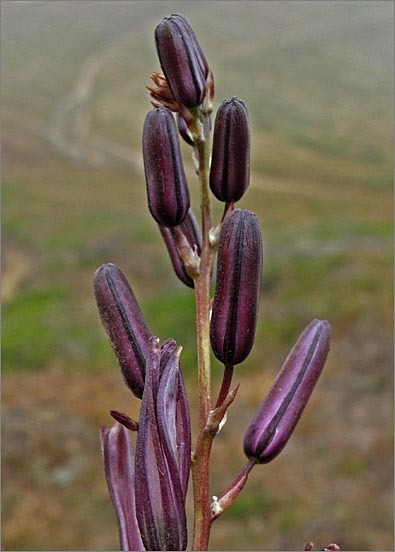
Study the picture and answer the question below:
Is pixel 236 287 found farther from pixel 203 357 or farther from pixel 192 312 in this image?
pixel 192 312

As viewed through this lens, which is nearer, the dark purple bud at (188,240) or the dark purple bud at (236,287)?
the dark purple bud at (236,287)

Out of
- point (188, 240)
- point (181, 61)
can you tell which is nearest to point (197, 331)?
point (188, 240)

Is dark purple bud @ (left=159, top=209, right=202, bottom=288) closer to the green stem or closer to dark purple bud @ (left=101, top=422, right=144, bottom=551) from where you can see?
the green stem

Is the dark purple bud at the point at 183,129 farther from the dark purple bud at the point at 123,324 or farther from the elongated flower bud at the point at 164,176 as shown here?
the dark purple bud at the point at 123,324

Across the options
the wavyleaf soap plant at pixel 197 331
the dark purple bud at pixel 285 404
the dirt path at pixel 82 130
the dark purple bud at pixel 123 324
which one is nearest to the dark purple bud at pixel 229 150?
the wavyleaf soap plant at pixel 197 331

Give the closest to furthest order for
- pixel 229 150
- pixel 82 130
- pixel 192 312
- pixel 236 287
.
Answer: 1. pixel 236 287
2. pixel 229 150
3. pixel 192 312
4. pixel 82 130

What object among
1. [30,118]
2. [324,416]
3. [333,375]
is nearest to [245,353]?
[324,416]

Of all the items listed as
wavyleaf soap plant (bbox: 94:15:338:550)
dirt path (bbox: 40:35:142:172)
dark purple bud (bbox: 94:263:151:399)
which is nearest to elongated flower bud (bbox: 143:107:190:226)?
wavyleaf soap plant (bbox: 94:15:338:550)
